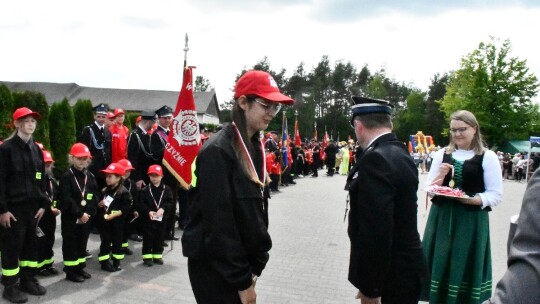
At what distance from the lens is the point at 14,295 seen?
4.89 m

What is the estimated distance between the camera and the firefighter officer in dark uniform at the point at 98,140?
8148 mm

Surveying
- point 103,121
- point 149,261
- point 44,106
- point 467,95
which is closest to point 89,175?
point 149,261

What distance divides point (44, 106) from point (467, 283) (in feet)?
43.2

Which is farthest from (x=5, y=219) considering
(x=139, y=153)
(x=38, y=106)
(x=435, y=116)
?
(x=435, y=116)

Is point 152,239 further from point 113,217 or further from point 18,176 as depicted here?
point 18,176

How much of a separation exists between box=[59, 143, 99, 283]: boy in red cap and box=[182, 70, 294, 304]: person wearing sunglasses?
396cm

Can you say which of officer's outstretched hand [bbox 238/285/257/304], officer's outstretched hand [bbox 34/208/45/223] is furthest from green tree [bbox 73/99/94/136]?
officer's outstretched hand [bbox 238/285/257/304]

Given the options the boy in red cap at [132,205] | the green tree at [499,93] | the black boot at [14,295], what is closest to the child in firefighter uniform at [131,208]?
the boy in red cap at [132,205]

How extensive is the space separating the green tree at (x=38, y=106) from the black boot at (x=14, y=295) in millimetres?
9239

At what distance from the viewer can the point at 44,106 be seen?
1393 cm

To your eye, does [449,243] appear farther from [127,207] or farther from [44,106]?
[44,106]

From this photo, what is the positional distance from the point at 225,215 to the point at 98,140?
663 cm

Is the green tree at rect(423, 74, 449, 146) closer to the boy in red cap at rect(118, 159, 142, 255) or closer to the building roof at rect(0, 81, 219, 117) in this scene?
the building roof at rect(0, 81, 219, 117)

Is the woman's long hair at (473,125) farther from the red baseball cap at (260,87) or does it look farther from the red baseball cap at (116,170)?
the red baseball cap at (116,170)
